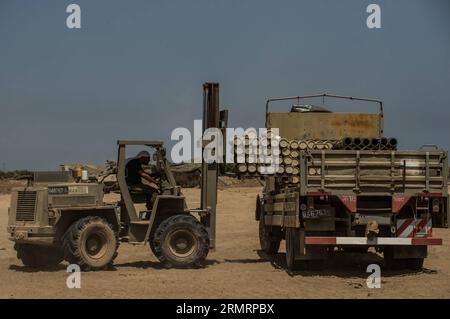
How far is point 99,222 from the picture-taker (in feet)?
45.7

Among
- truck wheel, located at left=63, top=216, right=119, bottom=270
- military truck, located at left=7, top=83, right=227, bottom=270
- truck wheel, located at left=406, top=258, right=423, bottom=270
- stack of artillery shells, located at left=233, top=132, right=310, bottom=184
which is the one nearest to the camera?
truck wheel, located at left=63, top=216, right=119, bottom=270

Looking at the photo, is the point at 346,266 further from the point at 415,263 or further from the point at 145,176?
the point at 145,176

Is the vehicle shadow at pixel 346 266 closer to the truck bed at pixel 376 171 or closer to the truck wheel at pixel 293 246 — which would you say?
the truck wheel at pixel 293 246

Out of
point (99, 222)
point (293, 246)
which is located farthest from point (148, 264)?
point (293, 246)

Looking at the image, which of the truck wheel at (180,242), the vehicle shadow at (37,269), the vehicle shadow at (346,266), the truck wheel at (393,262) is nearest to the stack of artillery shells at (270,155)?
the truck wheel at (180,242)

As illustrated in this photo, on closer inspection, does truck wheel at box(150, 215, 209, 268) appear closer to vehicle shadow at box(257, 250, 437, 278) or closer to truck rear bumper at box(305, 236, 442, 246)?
vehicle shadow at box(257, 250, 437, 278)

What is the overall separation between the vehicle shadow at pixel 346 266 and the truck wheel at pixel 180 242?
5.36ft

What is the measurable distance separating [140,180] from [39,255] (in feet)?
7.73

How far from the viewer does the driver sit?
1494cm

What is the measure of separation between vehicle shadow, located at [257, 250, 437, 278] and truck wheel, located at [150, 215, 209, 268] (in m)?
1.63

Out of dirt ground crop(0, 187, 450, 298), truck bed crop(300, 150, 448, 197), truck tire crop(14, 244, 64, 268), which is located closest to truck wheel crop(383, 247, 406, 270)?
dirt ground crop(0, 187, 450, 298)
